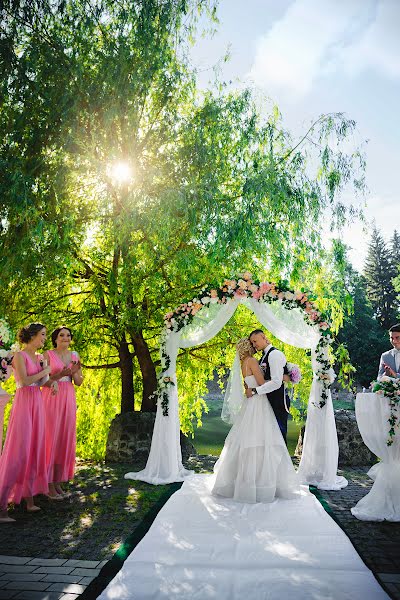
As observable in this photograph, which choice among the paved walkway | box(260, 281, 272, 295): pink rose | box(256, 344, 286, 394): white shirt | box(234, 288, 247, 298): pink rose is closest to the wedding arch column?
box(234, 288, 247, 298): pink rose

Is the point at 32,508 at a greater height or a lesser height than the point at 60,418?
lesser

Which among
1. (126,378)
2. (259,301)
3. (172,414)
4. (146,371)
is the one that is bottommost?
(172,414)

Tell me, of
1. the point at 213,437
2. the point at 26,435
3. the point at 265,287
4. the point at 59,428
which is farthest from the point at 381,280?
the point at 26,435

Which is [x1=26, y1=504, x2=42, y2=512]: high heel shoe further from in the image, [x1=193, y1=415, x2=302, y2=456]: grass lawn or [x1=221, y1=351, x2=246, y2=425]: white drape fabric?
[x1=193, y1=415, x2=302, y2=456]: grass lawn

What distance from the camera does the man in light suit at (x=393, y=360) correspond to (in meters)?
5.40

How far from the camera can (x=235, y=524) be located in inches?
174

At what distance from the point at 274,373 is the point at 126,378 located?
161 inches

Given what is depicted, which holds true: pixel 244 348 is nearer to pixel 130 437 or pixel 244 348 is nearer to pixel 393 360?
pixel 393 360

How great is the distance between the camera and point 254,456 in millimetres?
5387

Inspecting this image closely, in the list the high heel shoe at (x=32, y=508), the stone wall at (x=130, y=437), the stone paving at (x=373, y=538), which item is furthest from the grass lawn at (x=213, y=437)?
the high heel shoe at (x=32, y=508)

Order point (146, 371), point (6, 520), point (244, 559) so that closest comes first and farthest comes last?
point (244, 559), point (6, 520), point (146, 371)

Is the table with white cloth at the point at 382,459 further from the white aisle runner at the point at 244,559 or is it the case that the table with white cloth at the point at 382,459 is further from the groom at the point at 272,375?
the groom at the point at 272,375

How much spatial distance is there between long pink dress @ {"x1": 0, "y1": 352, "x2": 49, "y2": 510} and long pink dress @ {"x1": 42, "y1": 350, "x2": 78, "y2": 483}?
0.37 m

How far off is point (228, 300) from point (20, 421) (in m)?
3.41
